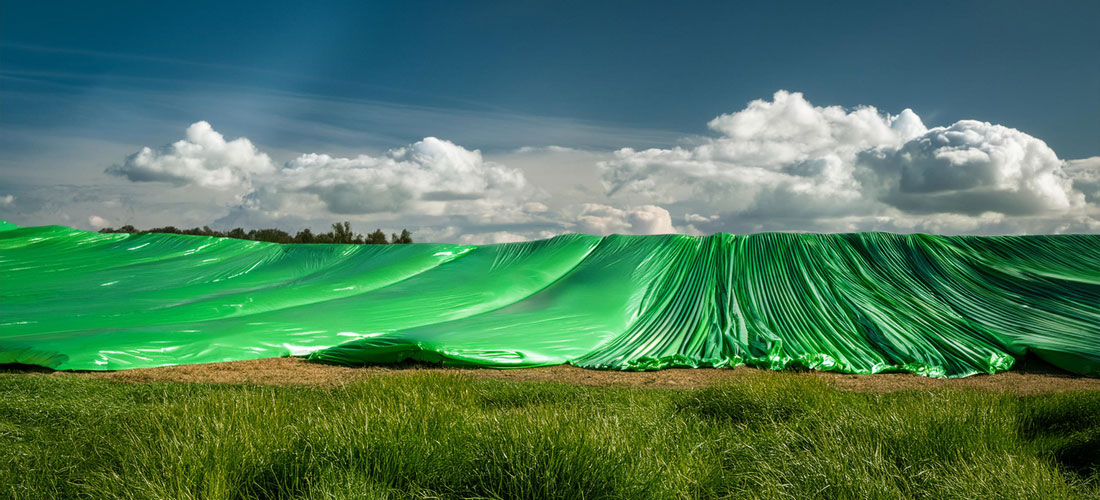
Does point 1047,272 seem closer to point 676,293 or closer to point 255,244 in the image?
point 676,293

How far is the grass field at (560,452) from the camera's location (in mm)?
2424

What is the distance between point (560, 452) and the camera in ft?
7.98

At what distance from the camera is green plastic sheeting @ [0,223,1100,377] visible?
7.60 metres

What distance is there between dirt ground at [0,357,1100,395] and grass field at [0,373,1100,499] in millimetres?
2501

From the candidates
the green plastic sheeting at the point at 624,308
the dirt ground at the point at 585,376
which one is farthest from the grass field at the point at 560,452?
the green plastic sheeting at the point at 624,308

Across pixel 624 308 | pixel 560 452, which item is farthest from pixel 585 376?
pixel 560 452

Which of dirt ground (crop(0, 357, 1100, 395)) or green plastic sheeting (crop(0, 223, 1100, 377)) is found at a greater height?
green plastic sheeting (crop(0, 223, 1100, 377))

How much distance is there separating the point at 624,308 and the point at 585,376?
223 centimetres

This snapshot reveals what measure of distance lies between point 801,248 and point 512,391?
635 centimetres

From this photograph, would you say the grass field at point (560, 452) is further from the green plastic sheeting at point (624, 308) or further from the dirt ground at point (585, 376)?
the green plastic sheeting at point (624, 308)

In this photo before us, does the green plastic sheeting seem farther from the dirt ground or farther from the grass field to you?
the grass field

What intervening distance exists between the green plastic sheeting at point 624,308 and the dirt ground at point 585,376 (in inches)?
8.3

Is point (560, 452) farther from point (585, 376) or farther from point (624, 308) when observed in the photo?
point (624, 308)

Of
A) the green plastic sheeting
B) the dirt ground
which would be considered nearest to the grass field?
the dirt ground
